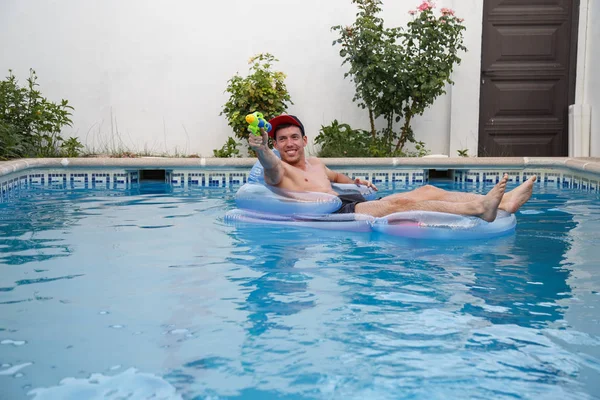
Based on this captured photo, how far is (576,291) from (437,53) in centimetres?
591

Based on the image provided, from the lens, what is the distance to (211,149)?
32.6 ft

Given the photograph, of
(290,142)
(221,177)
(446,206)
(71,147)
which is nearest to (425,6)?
(221,177)

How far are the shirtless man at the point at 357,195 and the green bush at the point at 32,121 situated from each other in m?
4.14

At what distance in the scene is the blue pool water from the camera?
2424 millimetres

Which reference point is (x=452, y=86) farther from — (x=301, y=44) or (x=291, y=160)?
(x=291, y=160)

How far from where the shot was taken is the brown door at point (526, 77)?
381 inches

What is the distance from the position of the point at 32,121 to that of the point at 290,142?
4758mm

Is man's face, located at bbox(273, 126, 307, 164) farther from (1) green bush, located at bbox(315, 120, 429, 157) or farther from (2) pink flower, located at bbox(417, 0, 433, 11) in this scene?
(2) pink flower, located at bbox(417, 0, 433, 11)

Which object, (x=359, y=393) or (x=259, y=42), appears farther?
(x=259, y=42)

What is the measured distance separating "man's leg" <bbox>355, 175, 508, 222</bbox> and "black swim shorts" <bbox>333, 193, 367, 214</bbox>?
6 cm

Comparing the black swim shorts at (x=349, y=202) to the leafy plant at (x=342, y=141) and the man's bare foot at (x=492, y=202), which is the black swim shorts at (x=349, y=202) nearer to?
the man's bare foot at (x=492, y=202)

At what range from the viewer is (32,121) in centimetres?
905

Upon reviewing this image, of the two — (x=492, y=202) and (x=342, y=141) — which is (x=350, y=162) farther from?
(x=492, y=202)

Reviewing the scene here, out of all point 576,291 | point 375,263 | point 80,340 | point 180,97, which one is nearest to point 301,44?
point 180,97
